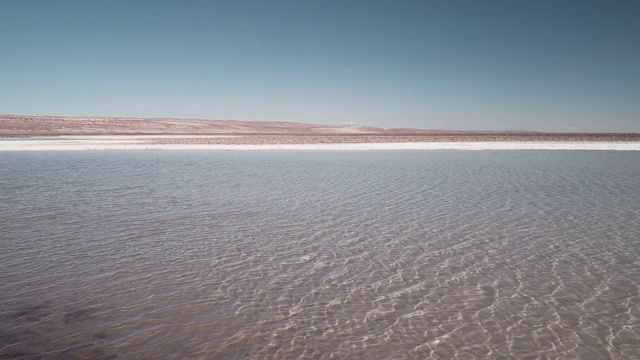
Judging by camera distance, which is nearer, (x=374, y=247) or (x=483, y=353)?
(x=483, y=353)

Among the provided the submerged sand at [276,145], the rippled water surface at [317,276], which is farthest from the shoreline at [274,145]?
the rippled water surface at [317,276]

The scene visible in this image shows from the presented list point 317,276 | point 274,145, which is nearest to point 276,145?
point 274,145

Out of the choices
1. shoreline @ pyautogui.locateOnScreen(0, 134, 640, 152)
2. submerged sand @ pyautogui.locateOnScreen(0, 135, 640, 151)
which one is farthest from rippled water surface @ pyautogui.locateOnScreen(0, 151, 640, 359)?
submerged sand @ pyautogui.locateOnScreen(0, 135, 640, 151)

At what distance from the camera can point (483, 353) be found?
10.9ft

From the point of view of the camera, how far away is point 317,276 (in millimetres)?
4926

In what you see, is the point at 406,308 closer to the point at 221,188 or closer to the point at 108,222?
the point at 108,222

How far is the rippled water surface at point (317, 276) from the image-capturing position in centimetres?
346

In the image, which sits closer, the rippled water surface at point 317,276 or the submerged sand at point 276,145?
the rippled water surface at point 317,276

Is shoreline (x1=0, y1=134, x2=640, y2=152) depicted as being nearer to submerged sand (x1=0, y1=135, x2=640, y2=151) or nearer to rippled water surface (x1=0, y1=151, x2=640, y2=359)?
submerged sand (x1=0, y1=135, x2=640, y2=151)

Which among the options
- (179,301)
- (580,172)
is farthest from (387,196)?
(580,172)

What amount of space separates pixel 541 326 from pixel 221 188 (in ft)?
29.8

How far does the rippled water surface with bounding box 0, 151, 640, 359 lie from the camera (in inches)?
136

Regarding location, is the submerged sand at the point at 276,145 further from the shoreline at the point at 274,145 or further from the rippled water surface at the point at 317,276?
the rippled water surface at the point at 317,276

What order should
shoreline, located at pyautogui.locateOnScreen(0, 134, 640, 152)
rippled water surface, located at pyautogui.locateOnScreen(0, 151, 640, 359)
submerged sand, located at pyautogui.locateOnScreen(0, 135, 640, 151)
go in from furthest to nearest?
submerged sand, located at pyautogui.locateOnScreen(0, 135, 640, 151) → shoreline, located at pyautogui.locateOnScreen(0, 134, 640, 152) → rippled water surface, located at pyautogui.locateOnScreen(0, 151, 640, 359)
